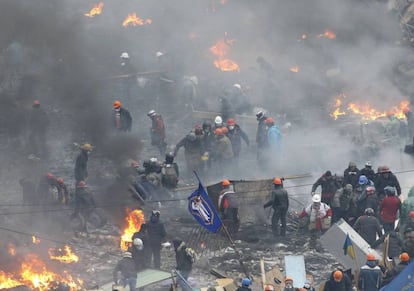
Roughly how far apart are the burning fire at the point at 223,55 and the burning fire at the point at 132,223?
36.1ft

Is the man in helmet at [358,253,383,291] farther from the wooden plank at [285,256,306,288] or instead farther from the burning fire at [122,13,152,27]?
the burning fire at [122,13,152,27]

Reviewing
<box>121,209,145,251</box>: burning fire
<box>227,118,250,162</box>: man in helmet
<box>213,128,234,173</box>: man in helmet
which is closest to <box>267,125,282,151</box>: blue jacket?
<box>227,118,250,162</box>: man in helmet

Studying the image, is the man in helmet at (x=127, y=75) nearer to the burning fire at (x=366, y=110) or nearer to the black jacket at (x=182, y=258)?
the burning fire at (x=366, y=110)

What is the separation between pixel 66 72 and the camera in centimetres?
3133

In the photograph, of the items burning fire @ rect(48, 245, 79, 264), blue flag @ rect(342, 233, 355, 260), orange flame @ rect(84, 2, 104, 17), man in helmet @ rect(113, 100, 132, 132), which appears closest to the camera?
blue flag @ rect(342, 233, 355, 260)

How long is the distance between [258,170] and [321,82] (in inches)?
302

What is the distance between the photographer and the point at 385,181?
2048 centimetres


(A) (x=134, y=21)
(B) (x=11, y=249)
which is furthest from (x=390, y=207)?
(A) (x=134, y=21)

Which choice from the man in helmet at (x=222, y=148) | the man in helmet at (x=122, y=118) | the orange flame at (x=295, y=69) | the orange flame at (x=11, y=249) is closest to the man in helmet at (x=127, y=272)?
the orange flame at (x=11, y=249)

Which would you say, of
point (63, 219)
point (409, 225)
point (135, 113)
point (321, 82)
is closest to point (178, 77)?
point (135, 113)

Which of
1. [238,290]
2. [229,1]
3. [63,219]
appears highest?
[229,1]

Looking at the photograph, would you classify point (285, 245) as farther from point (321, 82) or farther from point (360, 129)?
point (321, 82)

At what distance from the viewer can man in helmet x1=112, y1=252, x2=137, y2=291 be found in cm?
1745

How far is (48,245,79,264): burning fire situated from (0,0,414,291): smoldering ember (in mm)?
39
